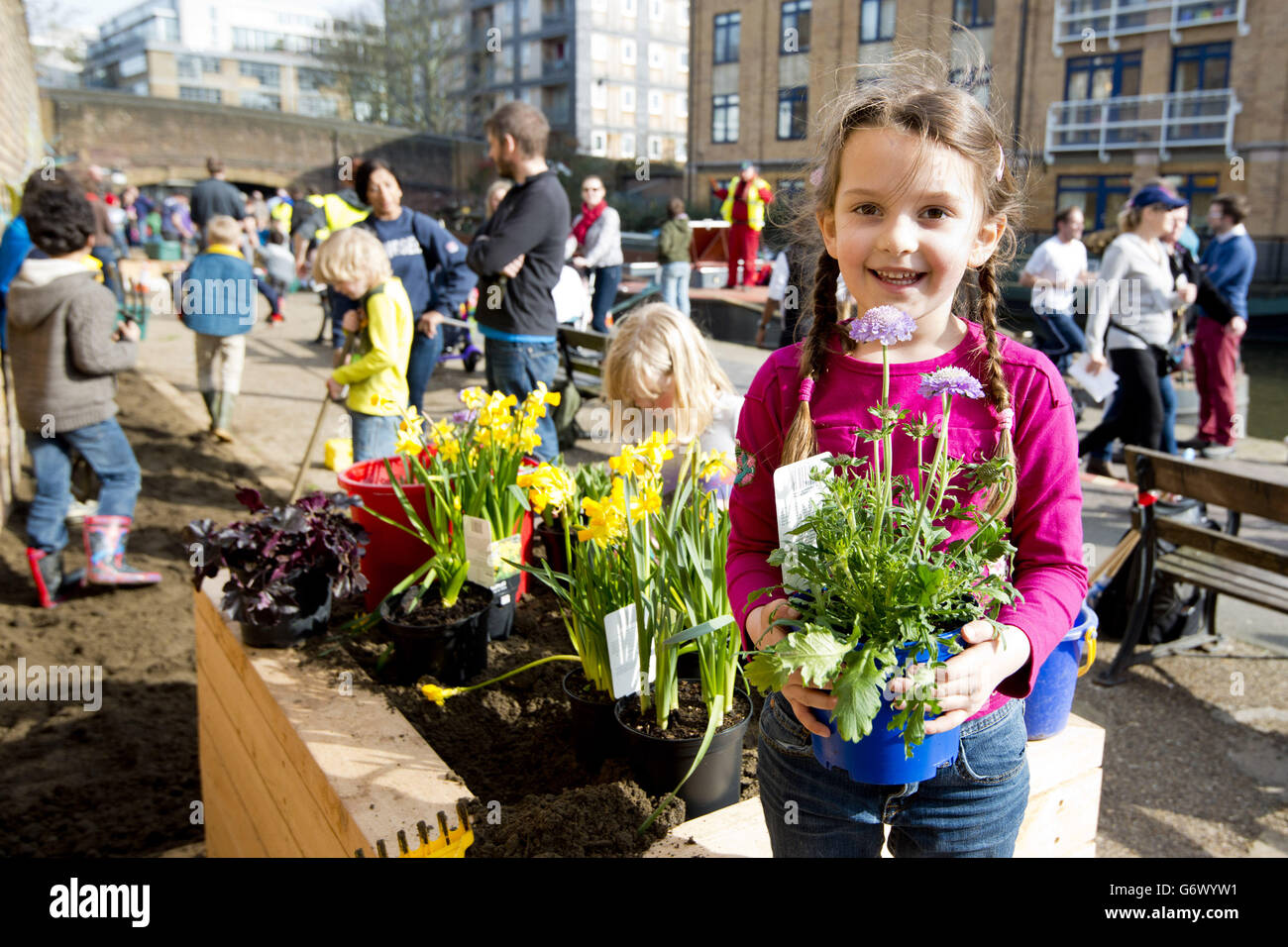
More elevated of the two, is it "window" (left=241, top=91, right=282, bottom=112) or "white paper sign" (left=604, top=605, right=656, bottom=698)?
"window" (left=241, top=91, right=282, bottom=112)

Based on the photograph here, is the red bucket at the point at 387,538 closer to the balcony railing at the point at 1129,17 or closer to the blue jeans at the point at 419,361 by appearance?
the blue jeans at the point at 419,361

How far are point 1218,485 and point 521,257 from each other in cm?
331

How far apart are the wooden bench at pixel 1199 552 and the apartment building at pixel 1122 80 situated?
23512 mm

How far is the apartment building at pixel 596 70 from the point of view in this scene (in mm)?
56125

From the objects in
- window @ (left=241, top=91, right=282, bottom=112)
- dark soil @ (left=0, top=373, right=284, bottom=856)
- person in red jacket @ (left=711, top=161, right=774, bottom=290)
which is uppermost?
window @ (left=241, top=91, right=282, bottom=112)

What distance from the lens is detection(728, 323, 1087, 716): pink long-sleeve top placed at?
4.32 ft

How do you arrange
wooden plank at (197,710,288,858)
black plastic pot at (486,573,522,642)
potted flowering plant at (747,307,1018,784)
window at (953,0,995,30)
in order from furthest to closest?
1. window at (953,0,995,30)
2. black plastic pot at (486,573,522,642)
3. wooden plank at (197,710,288,858)
4. potted flowering plant at (747,307,1018,784)

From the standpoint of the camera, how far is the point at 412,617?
265cm

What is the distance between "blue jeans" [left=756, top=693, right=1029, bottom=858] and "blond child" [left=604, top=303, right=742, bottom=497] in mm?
1702

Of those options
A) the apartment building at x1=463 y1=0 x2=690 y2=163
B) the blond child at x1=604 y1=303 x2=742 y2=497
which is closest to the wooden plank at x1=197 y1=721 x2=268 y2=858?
the blond child at x1=604 y1=303 x2=742 y2=497

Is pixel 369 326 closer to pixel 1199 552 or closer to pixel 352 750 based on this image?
pixel 352 750

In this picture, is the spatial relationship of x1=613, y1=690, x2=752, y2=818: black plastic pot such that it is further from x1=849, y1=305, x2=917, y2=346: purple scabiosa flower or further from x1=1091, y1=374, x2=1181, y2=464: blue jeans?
x1=1091, y1=374, x2=1181, y2=464: blue jeans

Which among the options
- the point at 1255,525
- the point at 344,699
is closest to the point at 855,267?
the point at 344,699

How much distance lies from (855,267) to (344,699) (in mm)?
1718
